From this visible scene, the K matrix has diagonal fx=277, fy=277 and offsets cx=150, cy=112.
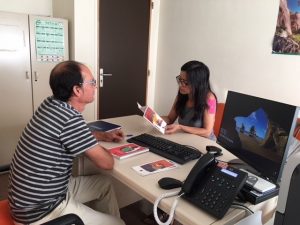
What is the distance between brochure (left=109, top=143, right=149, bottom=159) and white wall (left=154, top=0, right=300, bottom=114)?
1.77m

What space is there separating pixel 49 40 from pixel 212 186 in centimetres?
243

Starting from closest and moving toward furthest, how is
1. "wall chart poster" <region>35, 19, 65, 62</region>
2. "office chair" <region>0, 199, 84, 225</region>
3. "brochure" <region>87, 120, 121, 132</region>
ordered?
"office chair" <region>0, 199, 84, 225</region> < "brochure" <region>87, 120, 121, 132</region> < "wall chart poster" <region>35, 19, 65, 62</region>

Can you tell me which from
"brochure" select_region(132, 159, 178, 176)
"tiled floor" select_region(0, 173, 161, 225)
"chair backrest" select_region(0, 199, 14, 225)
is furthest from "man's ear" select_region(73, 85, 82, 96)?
"tiled floor" select_region(0, 173, 161, 225)

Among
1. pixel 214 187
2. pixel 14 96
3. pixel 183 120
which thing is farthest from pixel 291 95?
pixel 14 96

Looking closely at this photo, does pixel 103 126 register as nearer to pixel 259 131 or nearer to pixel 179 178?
pixel 179 178

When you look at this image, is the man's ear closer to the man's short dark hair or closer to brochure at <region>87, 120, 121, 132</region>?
the man's short dark hair

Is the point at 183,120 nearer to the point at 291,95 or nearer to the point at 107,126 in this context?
the point at 107,126

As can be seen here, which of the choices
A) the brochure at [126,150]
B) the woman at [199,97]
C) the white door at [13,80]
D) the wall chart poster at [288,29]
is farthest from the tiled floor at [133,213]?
the wall chart poster at [288,29]

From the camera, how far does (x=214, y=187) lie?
1.03m

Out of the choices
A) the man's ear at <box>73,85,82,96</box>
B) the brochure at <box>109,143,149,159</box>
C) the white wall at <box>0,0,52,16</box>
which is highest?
the white wall at <box>0,0,52,16</box>

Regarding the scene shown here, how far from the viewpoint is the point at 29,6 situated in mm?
2957

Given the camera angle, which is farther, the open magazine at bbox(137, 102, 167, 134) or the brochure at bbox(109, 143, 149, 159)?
the open magazine at bbox(137, 102, 167, 134)

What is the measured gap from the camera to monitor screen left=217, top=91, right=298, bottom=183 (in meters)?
1.05

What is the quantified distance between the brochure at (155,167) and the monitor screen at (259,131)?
0.31 metres
